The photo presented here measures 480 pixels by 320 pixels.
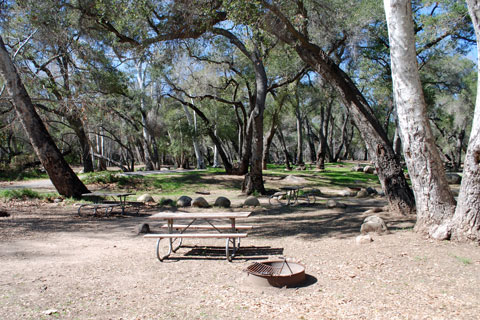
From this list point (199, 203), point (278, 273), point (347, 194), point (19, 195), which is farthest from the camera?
point (347, 194)

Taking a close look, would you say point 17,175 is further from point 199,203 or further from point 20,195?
point 199,203

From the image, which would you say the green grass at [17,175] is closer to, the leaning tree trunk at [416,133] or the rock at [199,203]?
the rock at [199,203]

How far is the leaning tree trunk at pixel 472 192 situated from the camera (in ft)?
17.0

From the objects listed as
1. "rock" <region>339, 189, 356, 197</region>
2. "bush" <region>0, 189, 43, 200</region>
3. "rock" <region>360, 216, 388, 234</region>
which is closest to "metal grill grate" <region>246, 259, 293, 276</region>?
"rock" <region>360, 216, 388, 234</region>

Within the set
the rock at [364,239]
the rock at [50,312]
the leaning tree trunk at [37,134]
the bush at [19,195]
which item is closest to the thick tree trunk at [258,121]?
the leaning tree trunk at [37,134]

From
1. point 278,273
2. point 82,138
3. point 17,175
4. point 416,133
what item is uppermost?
point 82,138

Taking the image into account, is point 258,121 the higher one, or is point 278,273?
point 258,121

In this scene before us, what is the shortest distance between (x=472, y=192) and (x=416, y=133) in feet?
3.96

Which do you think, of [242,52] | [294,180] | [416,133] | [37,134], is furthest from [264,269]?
[294,180]

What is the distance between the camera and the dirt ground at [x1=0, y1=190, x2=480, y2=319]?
147 inches

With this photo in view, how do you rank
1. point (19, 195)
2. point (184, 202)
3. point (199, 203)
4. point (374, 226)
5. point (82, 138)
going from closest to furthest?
point (374, 226) → point (199, 203) → point (184, 202) → point (19, 195) → point (82, 138)

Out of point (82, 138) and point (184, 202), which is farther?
point (82, 138)

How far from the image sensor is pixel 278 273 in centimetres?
457

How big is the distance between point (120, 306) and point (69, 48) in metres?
13.9
